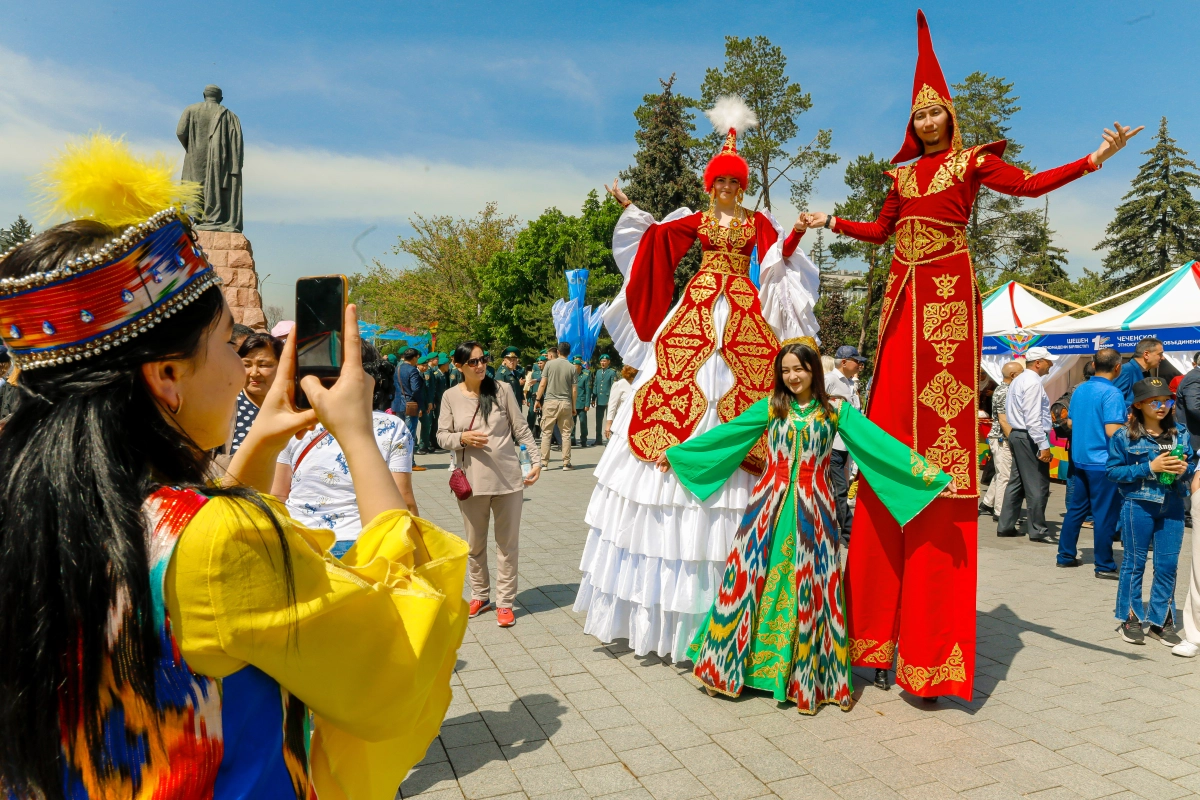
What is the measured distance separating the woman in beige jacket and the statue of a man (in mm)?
7034

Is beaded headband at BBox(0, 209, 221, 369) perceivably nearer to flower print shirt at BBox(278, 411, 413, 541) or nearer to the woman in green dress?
flower print shirt at BBox(278, 411, 413, 541)

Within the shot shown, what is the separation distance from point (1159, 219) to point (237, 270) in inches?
1652

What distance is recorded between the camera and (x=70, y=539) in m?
1.00

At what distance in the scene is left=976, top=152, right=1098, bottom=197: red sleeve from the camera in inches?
157

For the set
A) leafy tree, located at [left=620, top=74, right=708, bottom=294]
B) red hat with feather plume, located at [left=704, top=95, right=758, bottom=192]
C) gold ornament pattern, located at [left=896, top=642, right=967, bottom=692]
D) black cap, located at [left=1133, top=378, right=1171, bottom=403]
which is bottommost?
gold ornament pattern, located at [left=896, top=642, right=967, bottom=692]

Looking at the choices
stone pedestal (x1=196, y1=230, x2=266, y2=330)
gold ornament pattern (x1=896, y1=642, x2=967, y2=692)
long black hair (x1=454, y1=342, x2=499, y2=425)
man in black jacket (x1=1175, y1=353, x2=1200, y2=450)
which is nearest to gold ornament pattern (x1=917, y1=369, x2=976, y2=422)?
gold ornament pattern (x1=896, y1=642, x2=967, y2=692)

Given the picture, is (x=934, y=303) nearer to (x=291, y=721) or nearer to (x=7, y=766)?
(x=291, y=721)

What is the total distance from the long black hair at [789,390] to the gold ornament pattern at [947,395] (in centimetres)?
55

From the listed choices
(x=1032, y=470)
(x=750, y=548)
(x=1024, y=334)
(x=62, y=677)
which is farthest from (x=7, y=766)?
(x=1024, y=334)

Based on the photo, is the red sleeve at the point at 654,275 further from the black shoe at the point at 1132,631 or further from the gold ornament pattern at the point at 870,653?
the black shoe at the point at 1132,631

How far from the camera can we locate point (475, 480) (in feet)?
18.5

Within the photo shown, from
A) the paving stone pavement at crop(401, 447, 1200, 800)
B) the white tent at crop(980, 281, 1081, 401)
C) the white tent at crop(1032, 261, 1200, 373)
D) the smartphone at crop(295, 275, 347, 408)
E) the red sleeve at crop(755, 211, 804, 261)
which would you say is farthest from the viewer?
the white tent at crop(980, 281, 1081, 401)

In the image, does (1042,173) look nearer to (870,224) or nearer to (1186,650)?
(870,224)

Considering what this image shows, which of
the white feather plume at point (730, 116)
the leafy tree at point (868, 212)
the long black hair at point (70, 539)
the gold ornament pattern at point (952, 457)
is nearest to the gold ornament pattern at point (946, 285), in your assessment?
the gold ornament pattern at point (952, 457)
